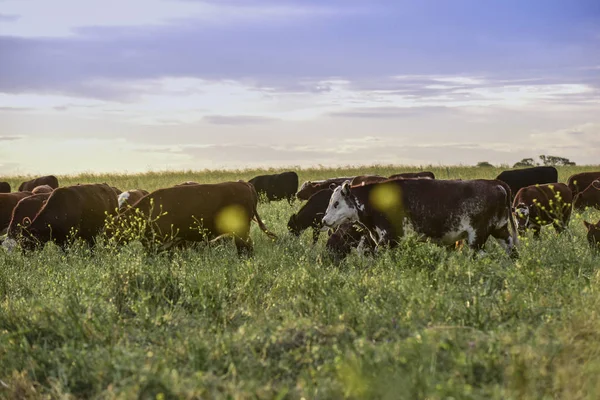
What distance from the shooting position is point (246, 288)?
759cm

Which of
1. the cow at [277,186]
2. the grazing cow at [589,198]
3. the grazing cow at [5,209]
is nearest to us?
the grazing cow at [5,209]

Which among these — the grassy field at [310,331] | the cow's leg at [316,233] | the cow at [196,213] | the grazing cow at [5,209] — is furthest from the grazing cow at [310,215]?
the grazing cow at [5,209]

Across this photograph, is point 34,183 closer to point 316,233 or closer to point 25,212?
point 25,212

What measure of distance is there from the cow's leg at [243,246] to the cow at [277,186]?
54.0 feet

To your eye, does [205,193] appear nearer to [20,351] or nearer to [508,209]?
[508,209]

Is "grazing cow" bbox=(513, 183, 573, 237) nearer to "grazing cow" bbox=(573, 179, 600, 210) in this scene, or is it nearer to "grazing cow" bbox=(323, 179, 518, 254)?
"grazing cow" bbox=(323, 179, 518, 254)

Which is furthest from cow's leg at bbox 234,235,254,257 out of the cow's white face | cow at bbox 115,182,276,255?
the cow's white face

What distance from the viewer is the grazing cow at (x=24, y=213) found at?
12.4 metres

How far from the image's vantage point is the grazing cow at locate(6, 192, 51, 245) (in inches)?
488

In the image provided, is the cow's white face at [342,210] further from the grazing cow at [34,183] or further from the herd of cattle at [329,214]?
the grazing cow at [34,183]

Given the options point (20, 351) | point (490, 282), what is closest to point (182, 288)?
point (20, 351)

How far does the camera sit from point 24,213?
13.3 m

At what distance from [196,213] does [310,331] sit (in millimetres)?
6031

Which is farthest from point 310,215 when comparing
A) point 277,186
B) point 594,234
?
point 277,186
